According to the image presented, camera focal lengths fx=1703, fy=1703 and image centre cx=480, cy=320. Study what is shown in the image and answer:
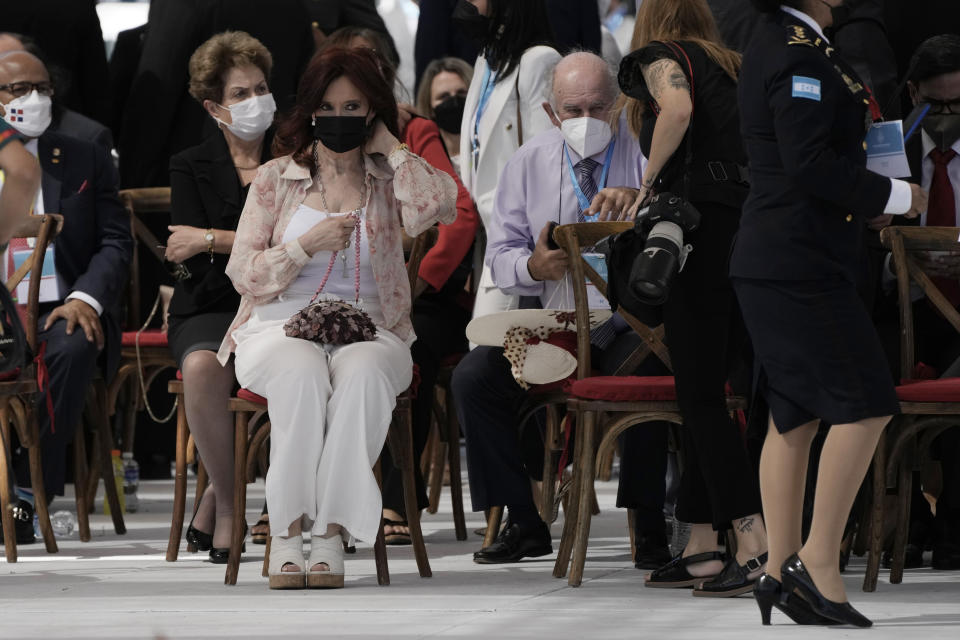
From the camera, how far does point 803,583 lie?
3639 mm

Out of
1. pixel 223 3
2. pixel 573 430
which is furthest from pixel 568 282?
pixel 223 3

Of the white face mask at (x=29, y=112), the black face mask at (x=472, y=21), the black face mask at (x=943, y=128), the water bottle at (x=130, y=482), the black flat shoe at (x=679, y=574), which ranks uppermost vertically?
the black face mask at (x=472, y=21)

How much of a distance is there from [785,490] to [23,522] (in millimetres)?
2697

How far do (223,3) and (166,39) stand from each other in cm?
27

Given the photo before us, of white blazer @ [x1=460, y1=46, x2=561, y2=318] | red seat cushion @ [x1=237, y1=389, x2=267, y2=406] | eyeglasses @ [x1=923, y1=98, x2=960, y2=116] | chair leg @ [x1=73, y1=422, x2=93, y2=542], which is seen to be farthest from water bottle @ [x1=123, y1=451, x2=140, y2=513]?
eyeglasses @ [x1=923, y1=98, x2=960, y2=116]

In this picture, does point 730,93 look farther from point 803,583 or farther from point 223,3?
point 223,3

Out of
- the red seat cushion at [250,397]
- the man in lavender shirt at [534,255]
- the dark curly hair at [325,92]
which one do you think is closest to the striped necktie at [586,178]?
the man in lavender shirt at [534,255]

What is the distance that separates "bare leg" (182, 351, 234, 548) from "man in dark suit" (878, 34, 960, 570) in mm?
1932

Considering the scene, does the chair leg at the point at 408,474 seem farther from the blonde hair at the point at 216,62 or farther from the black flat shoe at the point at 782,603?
the blonde hair at the point at 216,62

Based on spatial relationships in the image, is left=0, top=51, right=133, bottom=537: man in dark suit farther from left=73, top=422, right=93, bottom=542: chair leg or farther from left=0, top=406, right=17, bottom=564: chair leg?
left=0, top=406, right=17, bottom=564: chair leg

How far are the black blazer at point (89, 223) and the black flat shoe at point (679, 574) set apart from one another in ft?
7.33

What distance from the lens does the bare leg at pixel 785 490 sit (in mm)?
3746

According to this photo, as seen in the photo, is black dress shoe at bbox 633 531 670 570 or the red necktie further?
the red necktie

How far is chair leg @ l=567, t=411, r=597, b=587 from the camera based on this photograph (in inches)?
171
